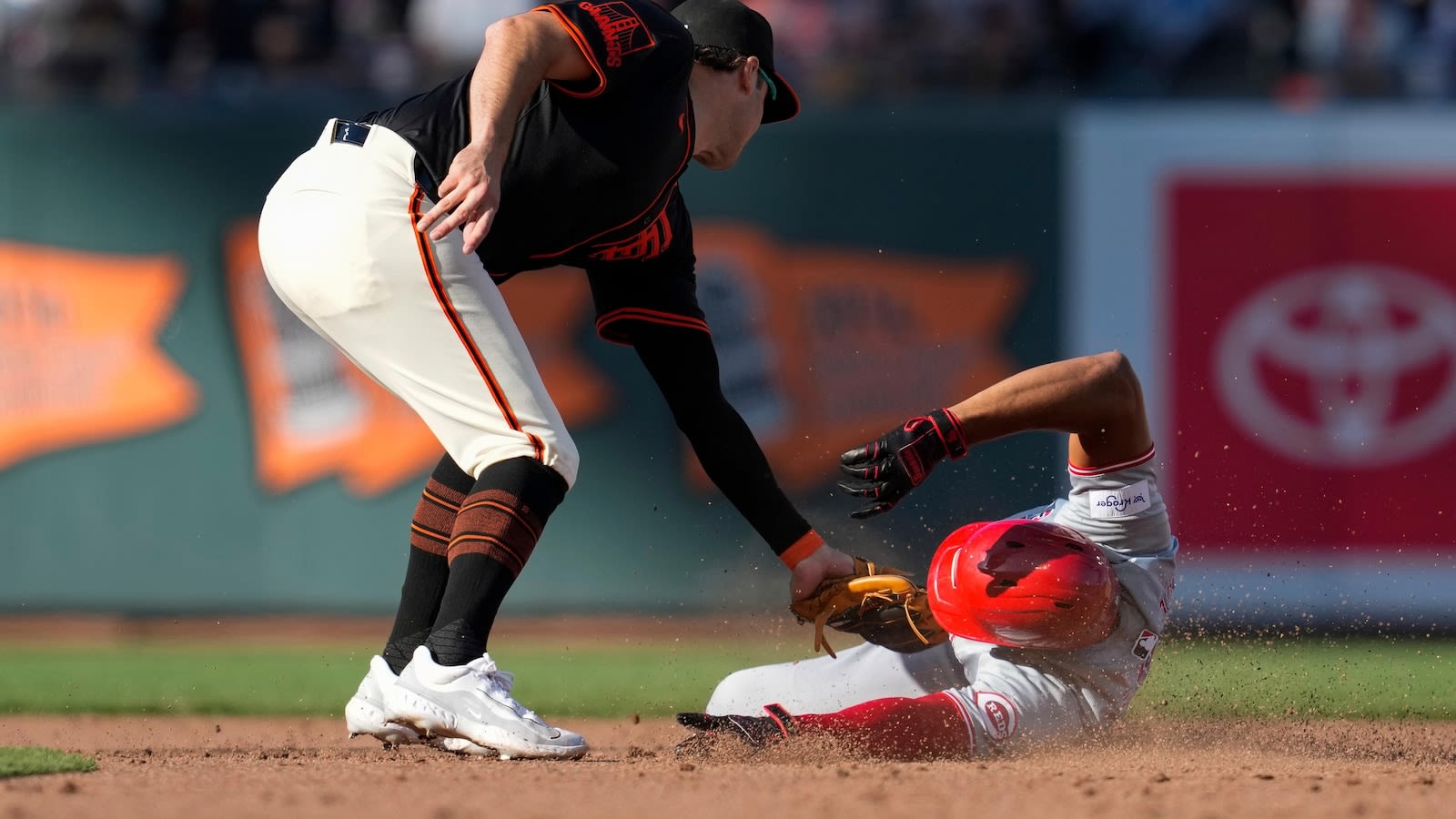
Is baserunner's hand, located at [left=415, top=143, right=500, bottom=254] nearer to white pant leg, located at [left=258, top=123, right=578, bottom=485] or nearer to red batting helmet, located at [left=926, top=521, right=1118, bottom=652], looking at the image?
white pant leg, located at [left=258, top=123, right=578, bottom=485]

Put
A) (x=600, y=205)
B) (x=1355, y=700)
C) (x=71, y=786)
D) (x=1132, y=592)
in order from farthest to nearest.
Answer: (x=1355, y=700) < (x=1132, y=592) < (x=600, y=205) < (x=71, y=786)

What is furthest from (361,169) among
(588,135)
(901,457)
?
(901,457)

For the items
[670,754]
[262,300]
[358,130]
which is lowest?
[670,754]

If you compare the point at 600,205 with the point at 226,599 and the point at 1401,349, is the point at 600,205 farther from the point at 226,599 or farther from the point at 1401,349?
the point at 1401,349

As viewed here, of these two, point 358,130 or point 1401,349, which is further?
point 1401,349

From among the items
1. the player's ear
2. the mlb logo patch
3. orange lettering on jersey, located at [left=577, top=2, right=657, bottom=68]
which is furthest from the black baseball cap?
the mlb logo patch

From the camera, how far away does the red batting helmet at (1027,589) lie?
131 inches

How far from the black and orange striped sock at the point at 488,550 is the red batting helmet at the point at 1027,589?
3.02 ft

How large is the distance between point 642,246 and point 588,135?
0.49 metres

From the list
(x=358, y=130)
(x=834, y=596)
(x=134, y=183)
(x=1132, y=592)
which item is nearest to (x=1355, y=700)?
(x=1132, y=592)

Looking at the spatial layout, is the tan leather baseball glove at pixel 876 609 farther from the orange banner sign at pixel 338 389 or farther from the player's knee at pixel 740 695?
the orange banner sign at pixel 338 389

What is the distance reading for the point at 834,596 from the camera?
374 centimetres

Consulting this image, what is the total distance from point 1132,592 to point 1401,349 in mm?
4408

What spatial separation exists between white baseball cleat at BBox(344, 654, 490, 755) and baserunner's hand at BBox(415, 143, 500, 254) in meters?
0.96
